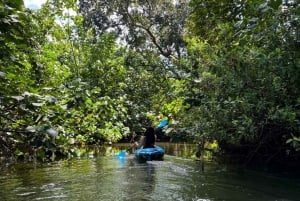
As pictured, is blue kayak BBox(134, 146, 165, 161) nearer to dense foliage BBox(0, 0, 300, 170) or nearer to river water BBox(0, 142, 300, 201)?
river water BBox(0, 142, 300, 201)

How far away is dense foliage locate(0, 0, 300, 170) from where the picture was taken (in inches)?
107

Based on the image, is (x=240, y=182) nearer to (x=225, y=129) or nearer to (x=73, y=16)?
(x=225, y=129)

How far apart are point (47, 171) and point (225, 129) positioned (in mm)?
4575

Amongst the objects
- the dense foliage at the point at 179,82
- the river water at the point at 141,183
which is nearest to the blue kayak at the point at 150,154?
the river water at the point at 141,183

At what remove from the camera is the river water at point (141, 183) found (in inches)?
264

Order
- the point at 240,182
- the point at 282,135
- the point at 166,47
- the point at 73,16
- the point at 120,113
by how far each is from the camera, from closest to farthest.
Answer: the point at 240,182, the point at 282,135, the point at 120,113, the point at 73,16, the point at 166,47

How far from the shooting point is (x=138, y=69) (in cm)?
2183

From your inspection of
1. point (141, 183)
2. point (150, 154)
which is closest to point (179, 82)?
point (150, 154)

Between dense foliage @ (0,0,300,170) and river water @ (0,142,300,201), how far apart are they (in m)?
0.83

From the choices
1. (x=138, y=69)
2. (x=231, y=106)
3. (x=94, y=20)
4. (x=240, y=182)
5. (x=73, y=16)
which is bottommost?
(x=240, y=182)

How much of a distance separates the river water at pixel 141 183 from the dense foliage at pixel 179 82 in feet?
2.74

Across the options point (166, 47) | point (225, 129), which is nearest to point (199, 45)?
point (225, 129)

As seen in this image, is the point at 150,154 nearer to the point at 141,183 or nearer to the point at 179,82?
the point at 179,82

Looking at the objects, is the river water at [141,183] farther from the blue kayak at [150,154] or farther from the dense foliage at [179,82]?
the dense foliage at [179,82]
